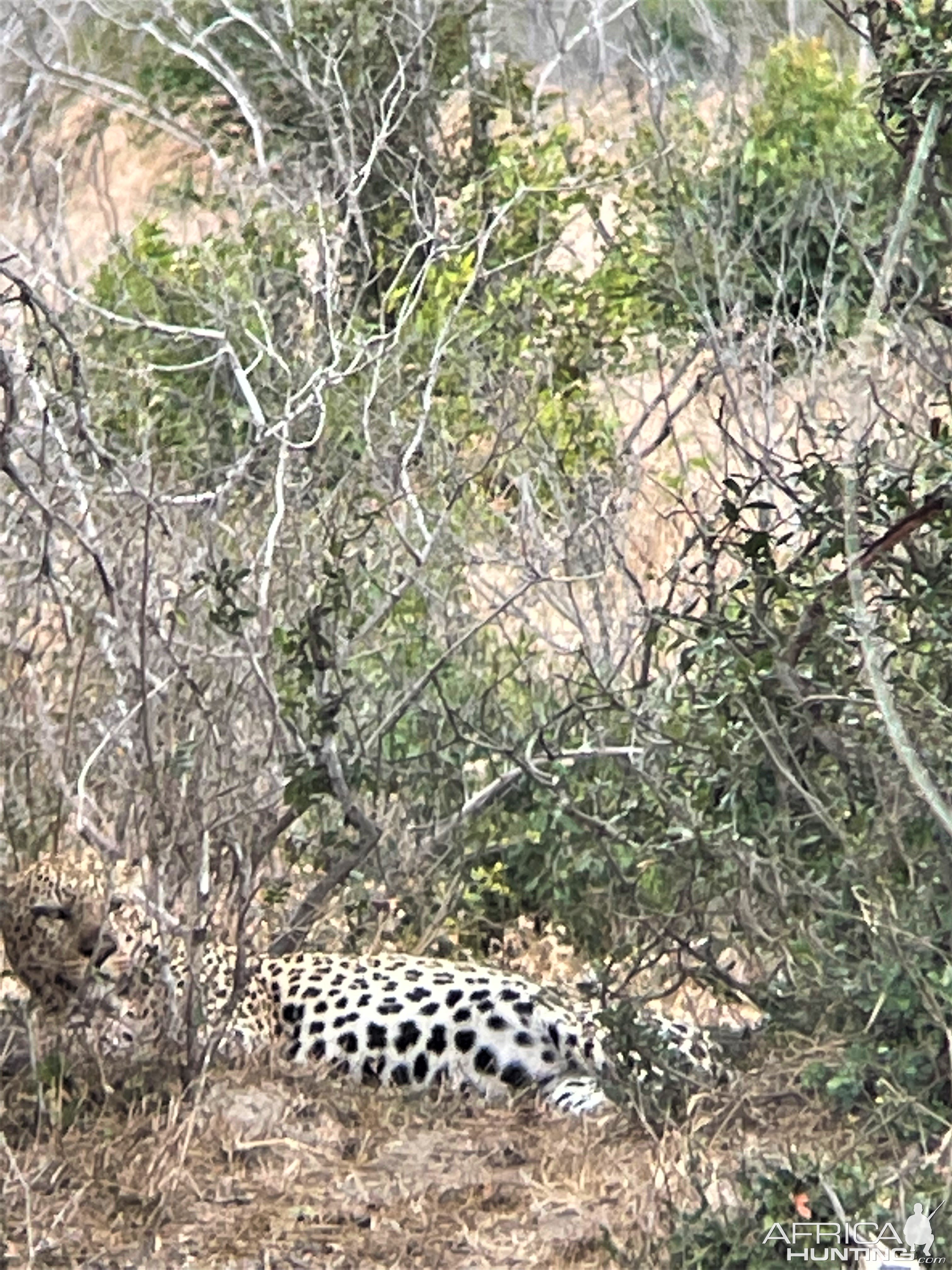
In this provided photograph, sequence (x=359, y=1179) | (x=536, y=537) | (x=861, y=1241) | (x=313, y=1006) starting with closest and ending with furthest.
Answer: (x=861, y=1241)
(x=359, y=1179)
(x=313, y=1006)
(x=536, y=537)

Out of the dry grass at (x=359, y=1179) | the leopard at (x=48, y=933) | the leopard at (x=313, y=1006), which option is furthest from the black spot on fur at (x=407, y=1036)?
the leopard at (x=48, y=933)

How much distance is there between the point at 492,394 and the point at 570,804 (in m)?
3.19

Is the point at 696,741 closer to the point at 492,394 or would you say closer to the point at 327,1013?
the point at 327,1013

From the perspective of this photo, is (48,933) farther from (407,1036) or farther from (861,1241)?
(861,1241)

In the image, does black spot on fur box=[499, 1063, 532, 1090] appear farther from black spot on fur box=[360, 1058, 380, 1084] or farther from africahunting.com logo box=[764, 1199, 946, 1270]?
africahunting.com logo box=[764, 1199, 946, 1270]

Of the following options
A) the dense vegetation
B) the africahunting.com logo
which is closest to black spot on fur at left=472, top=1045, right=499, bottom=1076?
the dense vegetation

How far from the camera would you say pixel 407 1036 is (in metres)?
4.68

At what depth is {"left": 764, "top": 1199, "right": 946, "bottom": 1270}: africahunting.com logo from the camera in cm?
298

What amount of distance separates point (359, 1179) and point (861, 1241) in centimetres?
132

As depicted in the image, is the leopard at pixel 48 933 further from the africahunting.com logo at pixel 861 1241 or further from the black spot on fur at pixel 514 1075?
the africahunting.com logo at pixel 861 1241

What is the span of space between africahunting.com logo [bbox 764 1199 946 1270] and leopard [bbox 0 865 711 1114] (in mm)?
973

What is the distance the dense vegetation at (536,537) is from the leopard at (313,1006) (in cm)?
20

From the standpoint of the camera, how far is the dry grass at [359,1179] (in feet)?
12.1

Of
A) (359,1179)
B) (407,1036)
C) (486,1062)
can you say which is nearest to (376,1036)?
(407,1036)
